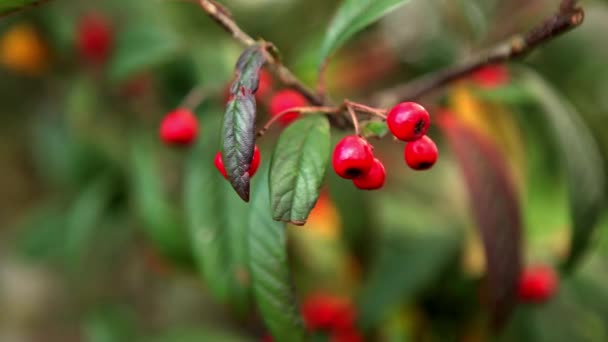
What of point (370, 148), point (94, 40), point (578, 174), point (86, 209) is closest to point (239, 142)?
point (370, 148)

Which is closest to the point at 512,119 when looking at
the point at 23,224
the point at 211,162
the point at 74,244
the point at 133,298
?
the point at 211,162

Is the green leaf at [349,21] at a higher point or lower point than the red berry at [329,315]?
higher

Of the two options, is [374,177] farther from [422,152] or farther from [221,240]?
[221,240]

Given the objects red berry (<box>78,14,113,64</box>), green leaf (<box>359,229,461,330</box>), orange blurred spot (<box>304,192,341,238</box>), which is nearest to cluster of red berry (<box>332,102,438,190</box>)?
green leaf (<box>359,229,461,330</box>)

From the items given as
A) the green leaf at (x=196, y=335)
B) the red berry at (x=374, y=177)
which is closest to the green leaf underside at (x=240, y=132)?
the red berry at (x=374, y=177)

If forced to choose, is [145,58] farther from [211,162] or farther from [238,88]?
[238,88]

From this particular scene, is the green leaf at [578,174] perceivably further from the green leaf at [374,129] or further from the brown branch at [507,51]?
the green leaf at [374,129]
